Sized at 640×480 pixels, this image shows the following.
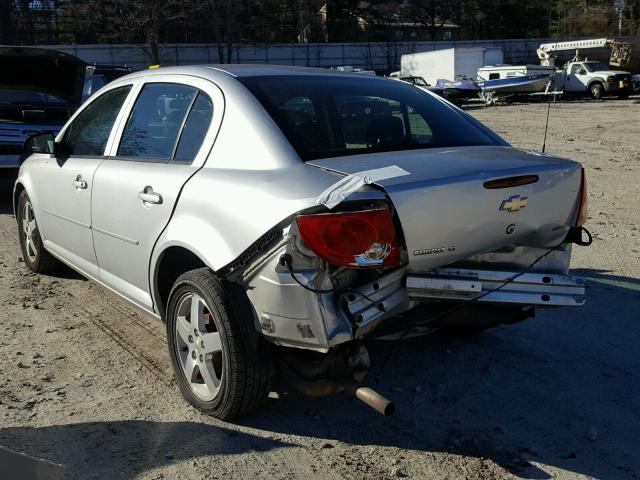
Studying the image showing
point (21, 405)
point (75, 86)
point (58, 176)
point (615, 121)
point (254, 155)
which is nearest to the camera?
point (254, 155)

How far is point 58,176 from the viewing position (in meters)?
5.05

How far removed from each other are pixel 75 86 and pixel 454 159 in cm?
899

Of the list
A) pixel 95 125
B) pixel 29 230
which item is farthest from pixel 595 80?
pixel 95 125

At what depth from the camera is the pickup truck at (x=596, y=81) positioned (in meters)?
36.2

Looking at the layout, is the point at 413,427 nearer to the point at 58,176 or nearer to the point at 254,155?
the point at 254,155

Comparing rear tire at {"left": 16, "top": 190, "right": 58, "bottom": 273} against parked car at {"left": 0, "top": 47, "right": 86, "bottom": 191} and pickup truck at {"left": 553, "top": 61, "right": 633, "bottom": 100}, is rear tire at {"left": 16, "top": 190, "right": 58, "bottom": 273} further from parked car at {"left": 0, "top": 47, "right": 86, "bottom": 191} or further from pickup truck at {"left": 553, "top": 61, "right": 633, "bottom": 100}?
pickup truck at {"left": 553, "top": 61, "right": 633, "bottom": 100}

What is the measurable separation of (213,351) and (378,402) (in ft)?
3.00

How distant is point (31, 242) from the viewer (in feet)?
19.9

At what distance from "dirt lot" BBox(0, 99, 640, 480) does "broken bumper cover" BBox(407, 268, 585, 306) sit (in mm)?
679

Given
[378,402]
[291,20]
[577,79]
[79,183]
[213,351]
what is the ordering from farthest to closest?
[291,20] < [577,79] < [79,183] < [213,351] < [378,402]

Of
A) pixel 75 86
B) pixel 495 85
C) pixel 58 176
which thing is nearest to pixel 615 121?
pixel 495 85

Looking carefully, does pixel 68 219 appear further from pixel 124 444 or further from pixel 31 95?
pixel 31 95

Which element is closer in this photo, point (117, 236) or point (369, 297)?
point (369, 297)

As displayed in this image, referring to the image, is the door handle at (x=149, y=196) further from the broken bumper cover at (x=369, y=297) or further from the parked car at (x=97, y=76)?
the parked car at (x=97, y=76)
